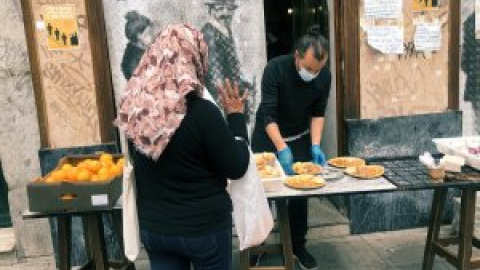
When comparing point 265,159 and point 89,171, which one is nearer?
point 89,171

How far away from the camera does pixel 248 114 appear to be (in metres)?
4.96

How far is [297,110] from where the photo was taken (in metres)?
4.20

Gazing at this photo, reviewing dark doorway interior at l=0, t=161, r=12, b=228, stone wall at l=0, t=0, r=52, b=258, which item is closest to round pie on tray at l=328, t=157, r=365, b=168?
stone wall at l=0, t=0, r=52, b=258

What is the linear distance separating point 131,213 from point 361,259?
2572 millimetres

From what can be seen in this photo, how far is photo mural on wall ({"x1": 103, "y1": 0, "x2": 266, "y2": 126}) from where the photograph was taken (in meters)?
4.64

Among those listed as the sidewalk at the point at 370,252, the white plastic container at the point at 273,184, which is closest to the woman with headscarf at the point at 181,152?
the white plastic container at the point at 273,184

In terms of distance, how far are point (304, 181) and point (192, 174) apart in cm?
113

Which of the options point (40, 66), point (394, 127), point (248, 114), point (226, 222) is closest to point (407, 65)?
point (394, 127)

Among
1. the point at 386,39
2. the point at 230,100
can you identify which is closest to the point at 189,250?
the point at 230,100

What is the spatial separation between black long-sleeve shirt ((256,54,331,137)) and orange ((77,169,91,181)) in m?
1.41

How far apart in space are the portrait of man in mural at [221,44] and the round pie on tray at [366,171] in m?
1.63

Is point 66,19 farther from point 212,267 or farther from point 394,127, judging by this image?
point 394,127

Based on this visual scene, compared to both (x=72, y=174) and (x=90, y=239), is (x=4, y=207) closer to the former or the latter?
(x=90, y=239)

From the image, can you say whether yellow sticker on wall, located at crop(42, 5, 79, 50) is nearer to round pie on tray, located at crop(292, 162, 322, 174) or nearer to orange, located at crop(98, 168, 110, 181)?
orange, located at crop(98, 168, 110, 181)
